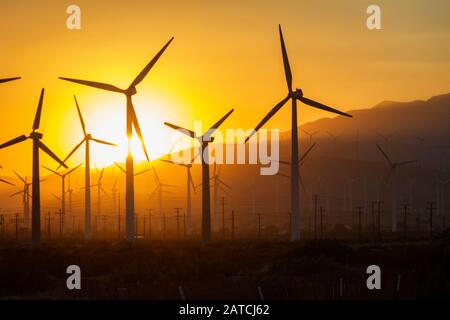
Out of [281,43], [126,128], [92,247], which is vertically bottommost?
[92,247]

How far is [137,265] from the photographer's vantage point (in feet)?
225

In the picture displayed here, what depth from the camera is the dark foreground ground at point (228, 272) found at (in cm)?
4806

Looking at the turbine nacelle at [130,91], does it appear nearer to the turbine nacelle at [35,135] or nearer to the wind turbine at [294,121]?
the wind turbine at [294,121]

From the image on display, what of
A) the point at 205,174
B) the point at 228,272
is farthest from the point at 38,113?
the point at 228,272

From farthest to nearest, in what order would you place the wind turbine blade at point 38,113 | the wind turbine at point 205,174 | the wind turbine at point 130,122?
the wind turbine blade at point 38,113, the wind turbine at point 205,174, the wind turbine at point 130,122

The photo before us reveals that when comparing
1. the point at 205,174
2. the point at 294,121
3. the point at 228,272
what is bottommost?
the point at 228,272

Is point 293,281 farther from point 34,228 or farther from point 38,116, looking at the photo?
point 38,116

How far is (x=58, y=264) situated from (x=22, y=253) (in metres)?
6.31

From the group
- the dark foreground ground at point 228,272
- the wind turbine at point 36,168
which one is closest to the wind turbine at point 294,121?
the dark foreground ground at point 228,272

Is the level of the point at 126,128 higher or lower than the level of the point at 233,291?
higher

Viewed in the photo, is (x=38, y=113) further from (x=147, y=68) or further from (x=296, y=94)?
(x=296, y=94)

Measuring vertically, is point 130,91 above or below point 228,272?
above

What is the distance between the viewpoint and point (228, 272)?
64688 mm
